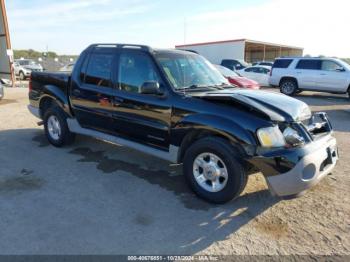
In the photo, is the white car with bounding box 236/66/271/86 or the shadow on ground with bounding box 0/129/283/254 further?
the white car with bounding box 236/66/271/86

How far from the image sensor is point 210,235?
3398 millimetres

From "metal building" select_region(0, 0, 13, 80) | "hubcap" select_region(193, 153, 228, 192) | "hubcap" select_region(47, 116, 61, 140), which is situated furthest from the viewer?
"metal building" select_region(0, 0, 13, 80)

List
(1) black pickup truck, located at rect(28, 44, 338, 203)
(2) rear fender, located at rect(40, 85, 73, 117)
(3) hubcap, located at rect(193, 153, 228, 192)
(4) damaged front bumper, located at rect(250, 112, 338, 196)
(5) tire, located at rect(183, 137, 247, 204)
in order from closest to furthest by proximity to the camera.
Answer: (4) damaged front bumper, located at rect(250, 112, 338, 196) → (1) black pickup truck, located at rect(28, 44, 338, 203) → (5) tire, located at rect(183, 137, 247, 204) → (3) hubcap, located at rect(193, 153, 228, 192) → (2) rear fender, located at rect(40, 85, 73, 117)

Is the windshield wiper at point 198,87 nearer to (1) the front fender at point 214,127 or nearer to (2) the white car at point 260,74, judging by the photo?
(1) the front fender at point 214,127

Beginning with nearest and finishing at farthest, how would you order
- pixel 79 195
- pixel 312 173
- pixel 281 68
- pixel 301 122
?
pixel 312 173, pixel 301 122, pixel 79 195, pixel 281 68

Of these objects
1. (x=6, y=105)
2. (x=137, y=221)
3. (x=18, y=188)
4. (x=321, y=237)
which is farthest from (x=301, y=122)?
(x=6, y=105)

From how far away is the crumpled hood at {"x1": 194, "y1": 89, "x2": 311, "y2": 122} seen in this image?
12.3ft

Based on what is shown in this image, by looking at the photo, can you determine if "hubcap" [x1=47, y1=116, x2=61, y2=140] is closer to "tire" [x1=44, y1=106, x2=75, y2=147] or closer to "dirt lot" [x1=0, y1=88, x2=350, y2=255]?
"tire" [x1=44, y1=106, x2=75, y2=147]

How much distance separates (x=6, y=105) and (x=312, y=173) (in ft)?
36.2

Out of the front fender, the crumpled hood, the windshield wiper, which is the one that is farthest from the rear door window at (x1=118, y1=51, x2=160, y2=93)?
the crumpled hood

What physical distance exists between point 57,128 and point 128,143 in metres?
2.05

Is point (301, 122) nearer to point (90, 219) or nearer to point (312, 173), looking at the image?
point (312, 173)

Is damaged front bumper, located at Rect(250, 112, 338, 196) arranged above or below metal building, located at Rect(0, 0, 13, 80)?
below

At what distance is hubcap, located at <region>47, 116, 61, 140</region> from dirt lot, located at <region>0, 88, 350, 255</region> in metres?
0.79
